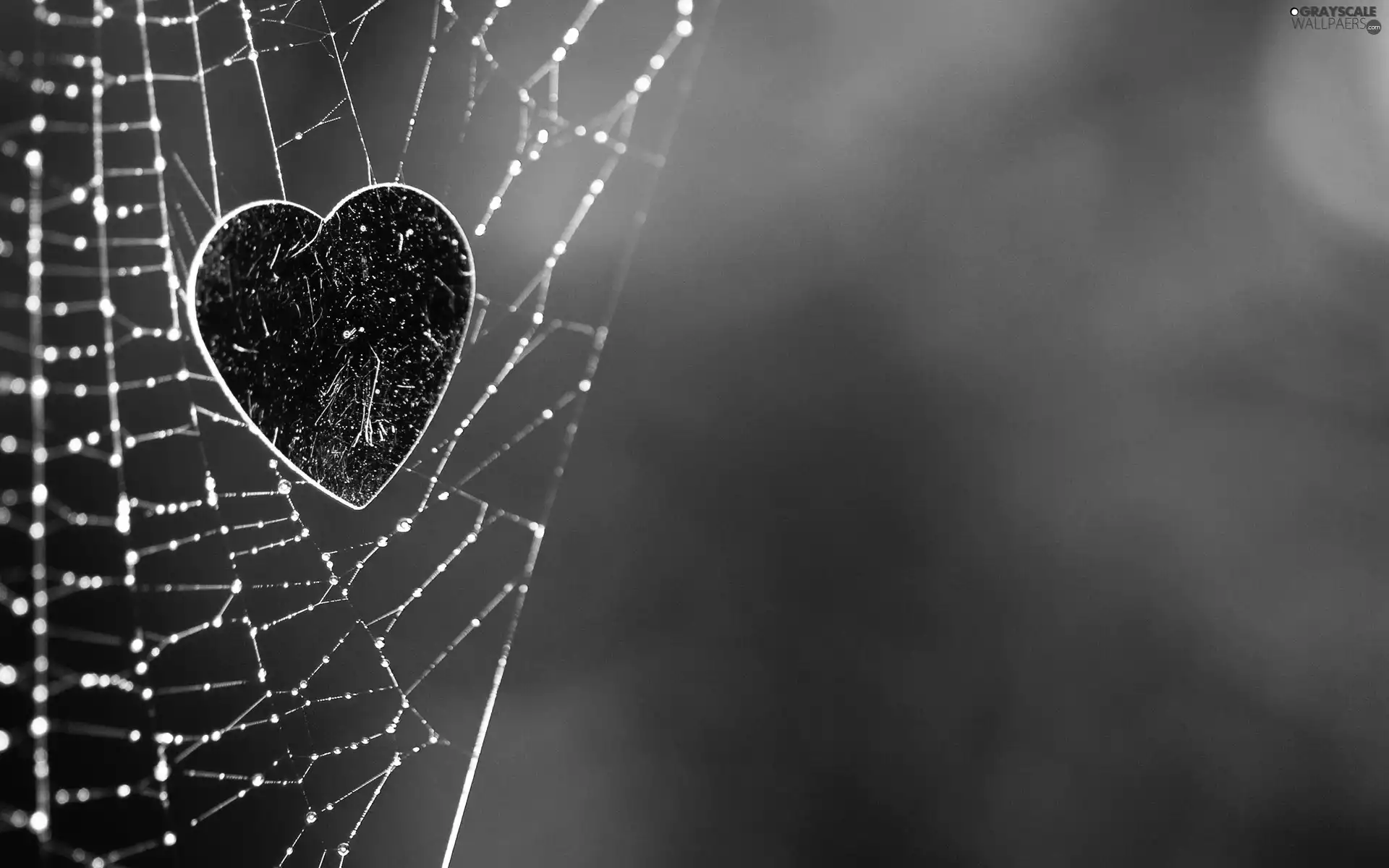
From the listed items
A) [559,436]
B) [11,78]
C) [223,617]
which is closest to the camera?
[11,78]

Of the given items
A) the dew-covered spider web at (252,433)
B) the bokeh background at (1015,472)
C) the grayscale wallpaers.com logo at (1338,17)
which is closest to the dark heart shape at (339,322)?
the dew-covered spider web at (252,433)

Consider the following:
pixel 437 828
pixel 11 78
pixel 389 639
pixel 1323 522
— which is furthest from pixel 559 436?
pixel 1323 522

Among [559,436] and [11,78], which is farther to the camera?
[559,436]

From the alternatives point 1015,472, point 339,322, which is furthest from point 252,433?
point 1015,472

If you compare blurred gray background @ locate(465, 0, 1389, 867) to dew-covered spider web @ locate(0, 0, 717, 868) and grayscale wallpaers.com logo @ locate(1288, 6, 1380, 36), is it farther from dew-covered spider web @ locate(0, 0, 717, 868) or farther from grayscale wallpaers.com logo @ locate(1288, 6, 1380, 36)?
dew-covered spider web @ locate(0, 0, 717, 868)

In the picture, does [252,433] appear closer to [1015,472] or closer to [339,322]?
[339,322]

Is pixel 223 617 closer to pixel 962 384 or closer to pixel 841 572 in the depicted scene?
pixel 841 572
